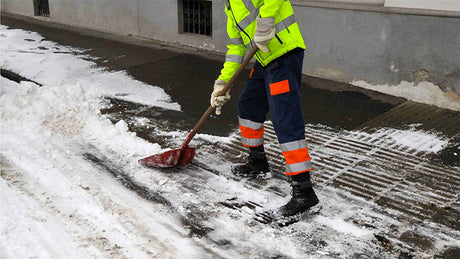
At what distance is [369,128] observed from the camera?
503 cm

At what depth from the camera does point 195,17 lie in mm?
8352

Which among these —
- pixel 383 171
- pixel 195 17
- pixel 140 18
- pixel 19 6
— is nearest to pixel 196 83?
pixel 195 17

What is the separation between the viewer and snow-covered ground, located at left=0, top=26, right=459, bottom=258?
10.1 ft

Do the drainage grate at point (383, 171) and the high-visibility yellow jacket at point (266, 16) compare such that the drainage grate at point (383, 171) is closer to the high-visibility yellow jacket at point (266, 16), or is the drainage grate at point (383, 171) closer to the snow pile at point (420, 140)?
the snow pile at point (420, 140)

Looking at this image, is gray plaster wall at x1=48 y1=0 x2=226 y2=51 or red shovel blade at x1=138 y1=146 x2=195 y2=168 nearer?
red shovel blade at x1=138 y1=146 x2=195 y2=168

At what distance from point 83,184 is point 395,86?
3.92 m

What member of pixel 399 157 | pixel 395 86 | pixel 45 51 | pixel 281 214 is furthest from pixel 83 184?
pixel 45 51

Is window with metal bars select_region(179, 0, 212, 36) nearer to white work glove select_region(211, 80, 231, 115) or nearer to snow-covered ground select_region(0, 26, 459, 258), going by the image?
snow-covered ground select_region(0, 26, 459, 258)

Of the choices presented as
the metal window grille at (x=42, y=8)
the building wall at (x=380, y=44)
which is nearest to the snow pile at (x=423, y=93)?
the building wall at (x=380, y=44)

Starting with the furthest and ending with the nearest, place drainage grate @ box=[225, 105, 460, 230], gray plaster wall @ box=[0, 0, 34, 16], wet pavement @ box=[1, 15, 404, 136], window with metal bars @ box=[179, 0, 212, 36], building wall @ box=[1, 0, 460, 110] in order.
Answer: gray plaster wall @ box=[0, 0, 34, 16] < window with metal bars @ box=[179, 0, 212, 36] < building wall @ box=[1, 0, 460, 110] < wet pavement @ box=[1, 15, 404, 136] < drainage grate @ box=[225, 105, 460, 230]

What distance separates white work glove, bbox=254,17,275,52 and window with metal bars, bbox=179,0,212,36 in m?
5.01

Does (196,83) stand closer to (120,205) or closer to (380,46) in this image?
(380,46)

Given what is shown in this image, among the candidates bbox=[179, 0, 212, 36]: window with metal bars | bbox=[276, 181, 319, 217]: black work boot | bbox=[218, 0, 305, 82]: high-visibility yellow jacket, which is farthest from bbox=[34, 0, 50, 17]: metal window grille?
bbox=[276, 181, 319, 217]: black work boot

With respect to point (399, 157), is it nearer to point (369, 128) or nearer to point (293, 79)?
point (369, 128)
